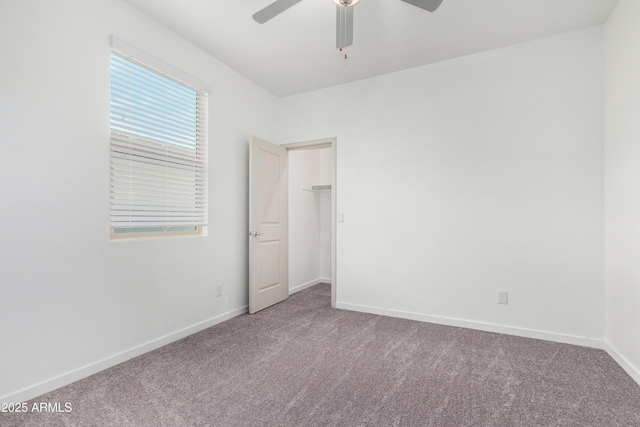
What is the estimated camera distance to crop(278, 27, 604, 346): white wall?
262cm

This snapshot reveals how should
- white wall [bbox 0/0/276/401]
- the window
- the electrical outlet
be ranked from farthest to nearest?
1. the electrical outlet
2. the window
3. white wall [bbox 0/0/276/401]

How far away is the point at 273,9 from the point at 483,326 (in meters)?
3.21

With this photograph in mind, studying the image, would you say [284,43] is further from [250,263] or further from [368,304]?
[368,304]

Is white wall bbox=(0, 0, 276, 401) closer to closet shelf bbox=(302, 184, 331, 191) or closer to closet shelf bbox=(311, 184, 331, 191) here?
closet shelf bbox=(302, 184, 331, 191)

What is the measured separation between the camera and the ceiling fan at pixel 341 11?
73.5 inches

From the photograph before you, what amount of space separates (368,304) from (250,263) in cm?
143

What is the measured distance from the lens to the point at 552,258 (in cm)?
270

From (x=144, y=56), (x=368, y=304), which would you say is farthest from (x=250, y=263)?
(x=144, y=56)

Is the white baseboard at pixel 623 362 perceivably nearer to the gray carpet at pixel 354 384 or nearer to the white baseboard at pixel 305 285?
the gray carpet at pixel 354 384

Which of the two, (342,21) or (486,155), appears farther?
(486,155)

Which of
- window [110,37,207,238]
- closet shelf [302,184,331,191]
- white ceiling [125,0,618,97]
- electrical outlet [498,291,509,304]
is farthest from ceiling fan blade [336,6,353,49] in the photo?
closet shelf [302,184,331,191]

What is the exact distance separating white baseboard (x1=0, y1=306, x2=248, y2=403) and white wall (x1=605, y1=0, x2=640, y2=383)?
3.39 m

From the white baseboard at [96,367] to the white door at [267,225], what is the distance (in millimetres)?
725

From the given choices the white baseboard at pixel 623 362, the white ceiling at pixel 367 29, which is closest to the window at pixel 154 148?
the white ceiling at pixel 367 29
